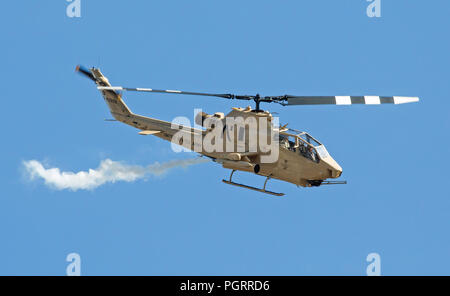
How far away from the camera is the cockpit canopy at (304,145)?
25.0 metres

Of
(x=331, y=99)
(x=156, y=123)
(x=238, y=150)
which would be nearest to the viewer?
(x=331, y=99)

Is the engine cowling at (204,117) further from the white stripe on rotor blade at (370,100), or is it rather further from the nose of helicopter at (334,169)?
the white stripe on rotor blade at (370,100)

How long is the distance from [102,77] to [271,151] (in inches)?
342

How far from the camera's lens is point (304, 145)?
82.4 feet

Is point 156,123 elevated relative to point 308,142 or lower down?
elevated

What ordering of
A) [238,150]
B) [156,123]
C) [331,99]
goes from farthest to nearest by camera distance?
[156,123] → [238,150] → [331,99]

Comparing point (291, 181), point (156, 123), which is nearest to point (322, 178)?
point (291, 181)

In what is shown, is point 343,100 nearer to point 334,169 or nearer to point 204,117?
point 334,169

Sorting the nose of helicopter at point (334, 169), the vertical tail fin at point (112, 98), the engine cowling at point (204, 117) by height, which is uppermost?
the vertical tail fin at point (112, 98)

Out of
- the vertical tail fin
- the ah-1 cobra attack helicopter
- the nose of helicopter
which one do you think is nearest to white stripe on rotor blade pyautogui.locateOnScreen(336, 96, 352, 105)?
the ah-1 cobra attack helicopter

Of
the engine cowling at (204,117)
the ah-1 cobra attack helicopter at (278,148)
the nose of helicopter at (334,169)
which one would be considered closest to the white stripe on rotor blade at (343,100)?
the ah-1 cobra attack helicopter at (278,148)

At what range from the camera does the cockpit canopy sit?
24953 millimetres

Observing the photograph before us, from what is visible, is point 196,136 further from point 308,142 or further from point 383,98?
point 383,98

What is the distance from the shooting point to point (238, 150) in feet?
85.7
